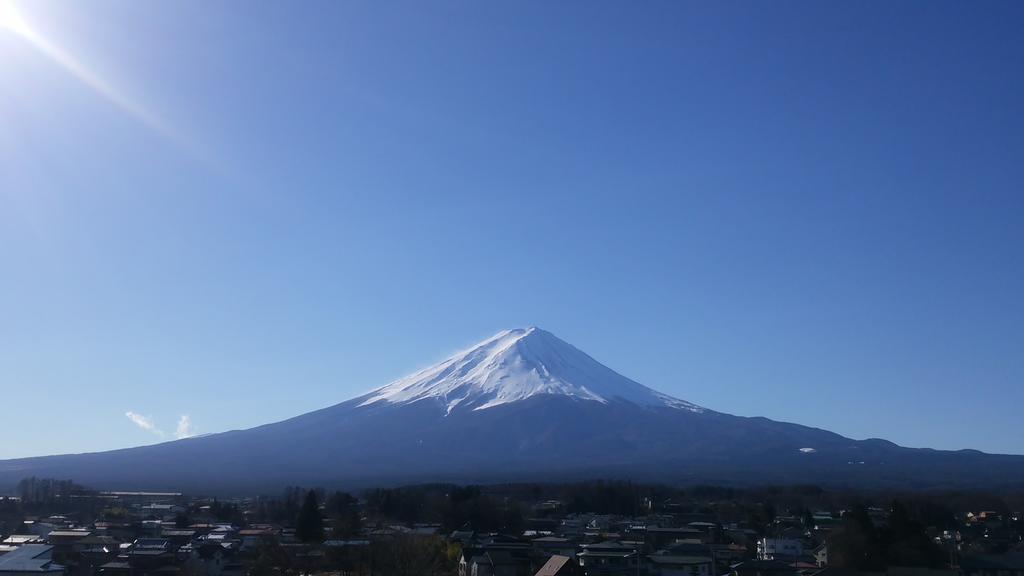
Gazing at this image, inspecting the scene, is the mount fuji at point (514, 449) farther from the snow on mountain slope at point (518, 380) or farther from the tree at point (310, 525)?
the tree at point (310, 525)

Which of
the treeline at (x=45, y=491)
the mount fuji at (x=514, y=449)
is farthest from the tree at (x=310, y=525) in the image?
the mount fuji at (x=514, y=449)

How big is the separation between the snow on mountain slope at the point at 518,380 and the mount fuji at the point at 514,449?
0.29 metres

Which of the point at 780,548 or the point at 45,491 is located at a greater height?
the point at 45,491

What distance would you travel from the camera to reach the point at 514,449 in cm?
9706

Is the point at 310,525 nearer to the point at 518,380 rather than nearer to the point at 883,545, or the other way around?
the point at 883,545

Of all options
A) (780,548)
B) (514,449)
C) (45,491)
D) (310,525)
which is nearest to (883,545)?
(780,548)

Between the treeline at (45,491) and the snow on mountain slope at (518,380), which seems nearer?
the treeline at (45,491)

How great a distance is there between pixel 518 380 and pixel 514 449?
69.0 ft

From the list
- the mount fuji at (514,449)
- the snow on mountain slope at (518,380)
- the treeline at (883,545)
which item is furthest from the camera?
the snow on mountain slope at (518,380)

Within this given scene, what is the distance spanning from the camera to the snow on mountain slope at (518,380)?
11250cm

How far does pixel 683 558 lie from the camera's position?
2759cm

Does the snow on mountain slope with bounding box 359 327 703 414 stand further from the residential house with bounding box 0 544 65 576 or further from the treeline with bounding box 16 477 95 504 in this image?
the residential house with bounding box 0 544 65 576

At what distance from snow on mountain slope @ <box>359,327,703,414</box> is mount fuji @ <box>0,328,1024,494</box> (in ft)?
0.96

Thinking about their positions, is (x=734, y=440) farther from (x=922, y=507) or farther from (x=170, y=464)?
(x=922, y=507)
